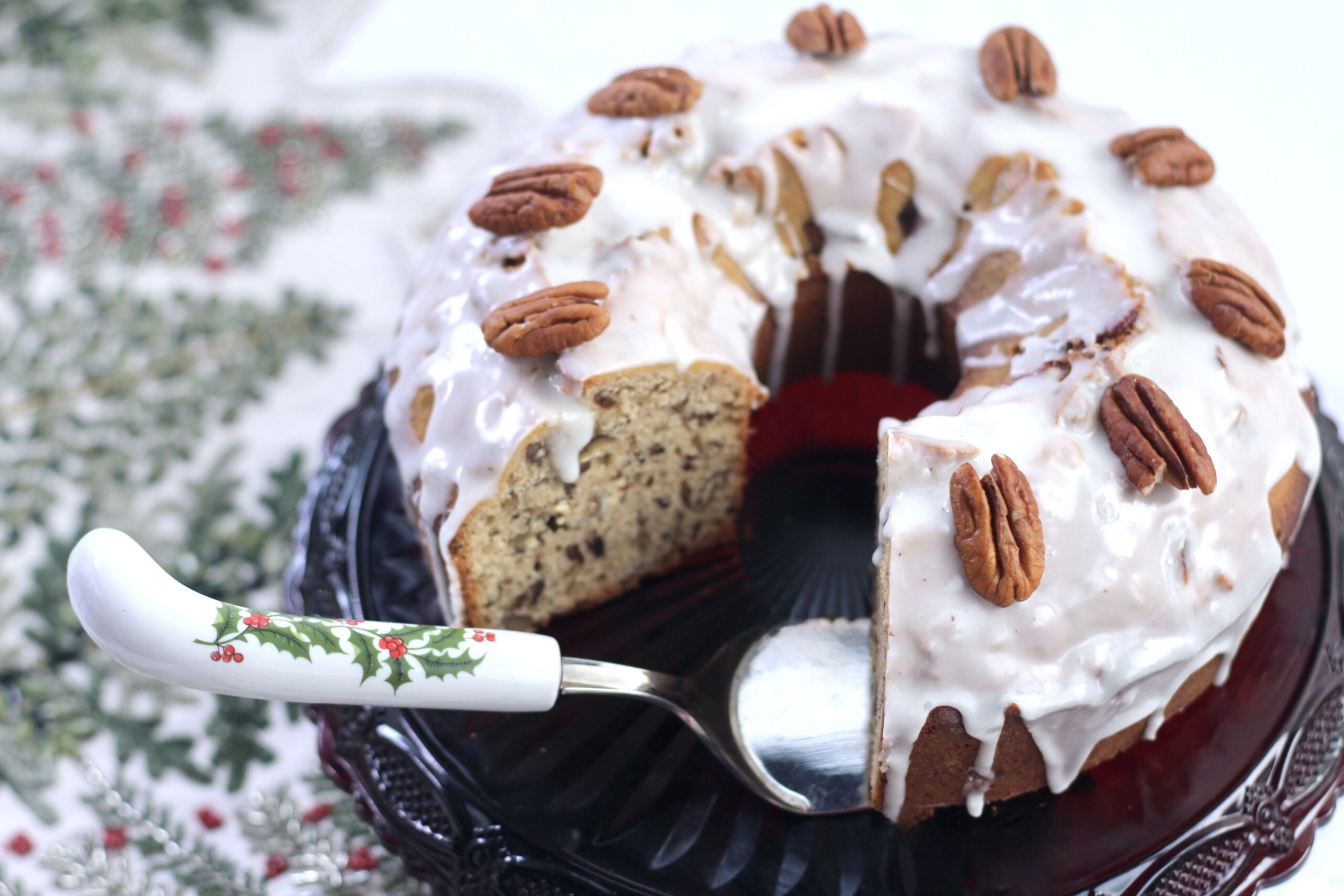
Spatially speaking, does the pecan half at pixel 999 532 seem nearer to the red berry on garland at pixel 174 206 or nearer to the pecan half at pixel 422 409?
the pecan half at pixel 422 409

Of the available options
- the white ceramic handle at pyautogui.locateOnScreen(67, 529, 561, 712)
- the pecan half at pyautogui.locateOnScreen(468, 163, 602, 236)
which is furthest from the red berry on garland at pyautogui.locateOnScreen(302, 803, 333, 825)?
the pecan half at pyautogui.locateOnScreen(468, 163, 602, 236)

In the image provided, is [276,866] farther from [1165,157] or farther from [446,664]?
[1165,157]

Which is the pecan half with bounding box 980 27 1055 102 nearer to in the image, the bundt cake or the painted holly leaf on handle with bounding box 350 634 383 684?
the bundt cake

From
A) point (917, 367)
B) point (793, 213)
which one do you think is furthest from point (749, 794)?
point (793, 213)

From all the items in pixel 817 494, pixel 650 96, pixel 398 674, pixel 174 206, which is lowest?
pixel 174 206

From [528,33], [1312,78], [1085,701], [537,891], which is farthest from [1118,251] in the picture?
[528,33]

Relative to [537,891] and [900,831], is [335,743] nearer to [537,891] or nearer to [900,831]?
[537,891]
